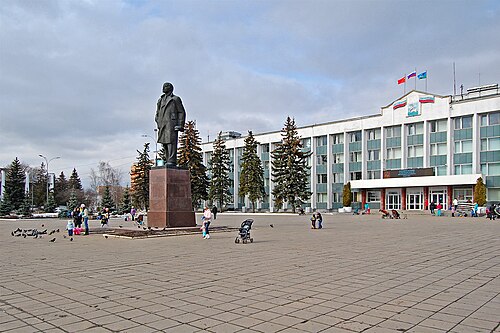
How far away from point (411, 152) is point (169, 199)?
43.2 meters

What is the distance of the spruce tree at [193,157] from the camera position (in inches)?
2291

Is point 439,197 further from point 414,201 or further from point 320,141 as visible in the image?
point 320,141

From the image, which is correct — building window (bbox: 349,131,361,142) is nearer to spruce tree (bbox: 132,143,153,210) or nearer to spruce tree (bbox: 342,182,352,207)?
spruce tree (bbox: 342,182,352,207)

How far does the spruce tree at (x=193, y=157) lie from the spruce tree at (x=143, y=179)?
563 cm

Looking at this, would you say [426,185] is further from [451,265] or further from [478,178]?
[451,265]

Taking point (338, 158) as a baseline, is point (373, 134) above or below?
above

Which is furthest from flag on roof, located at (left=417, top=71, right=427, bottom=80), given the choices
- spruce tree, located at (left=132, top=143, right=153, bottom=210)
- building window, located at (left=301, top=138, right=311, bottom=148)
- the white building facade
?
spruce tree, located at (left=132, top=143, right=153, bottom=210)

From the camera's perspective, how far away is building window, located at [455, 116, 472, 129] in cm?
5034

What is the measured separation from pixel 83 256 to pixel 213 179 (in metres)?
54.6

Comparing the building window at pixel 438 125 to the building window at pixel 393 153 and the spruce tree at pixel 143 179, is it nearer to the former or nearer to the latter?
the building window at pixel 393 153

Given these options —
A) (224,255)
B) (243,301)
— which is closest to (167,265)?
(224,255)

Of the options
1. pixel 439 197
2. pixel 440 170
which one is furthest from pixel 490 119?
pixel 439 197

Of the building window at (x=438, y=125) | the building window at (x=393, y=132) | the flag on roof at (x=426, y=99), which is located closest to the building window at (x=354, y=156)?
the building window at (x=393, y=132)

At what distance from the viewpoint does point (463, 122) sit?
5088cm
